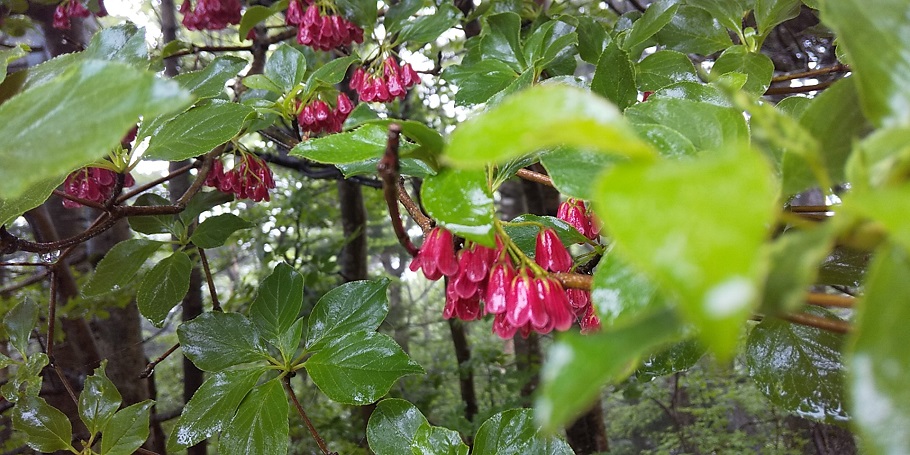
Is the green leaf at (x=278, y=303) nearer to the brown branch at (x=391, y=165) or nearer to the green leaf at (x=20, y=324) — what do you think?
the green leaf at (x=20, y=324)

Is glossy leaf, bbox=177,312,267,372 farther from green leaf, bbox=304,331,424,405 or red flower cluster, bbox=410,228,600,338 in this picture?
red flower cluster, bbox=410,228,600,338

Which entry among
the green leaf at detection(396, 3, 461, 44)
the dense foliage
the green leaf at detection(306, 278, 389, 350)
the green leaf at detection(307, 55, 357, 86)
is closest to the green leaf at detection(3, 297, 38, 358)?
the dense foliage

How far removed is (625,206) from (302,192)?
2349mm

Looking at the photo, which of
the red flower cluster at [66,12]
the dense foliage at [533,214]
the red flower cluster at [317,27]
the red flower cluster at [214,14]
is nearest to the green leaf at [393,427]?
the dense foliage at [533,214]

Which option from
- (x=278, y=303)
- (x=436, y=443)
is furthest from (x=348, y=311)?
(x=436, y=443)

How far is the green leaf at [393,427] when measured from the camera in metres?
Answer: 0.69

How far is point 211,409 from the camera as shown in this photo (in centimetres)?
75

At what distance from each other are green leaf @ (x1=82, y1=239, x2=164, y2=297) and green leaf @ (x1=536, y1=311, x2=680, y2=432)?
1.07 m

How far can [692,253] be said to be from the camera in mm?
144

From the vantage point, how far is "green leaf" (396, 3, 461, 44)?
111 cm

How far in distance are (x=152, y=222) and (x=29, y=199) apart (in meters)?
0.60

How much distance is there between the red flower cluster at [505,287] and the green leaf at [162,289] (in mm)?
698

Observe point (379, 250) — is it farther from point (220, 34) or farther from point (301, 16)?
point (301, 16)

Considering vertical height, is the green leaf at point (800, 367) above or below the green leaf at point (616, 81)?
below
